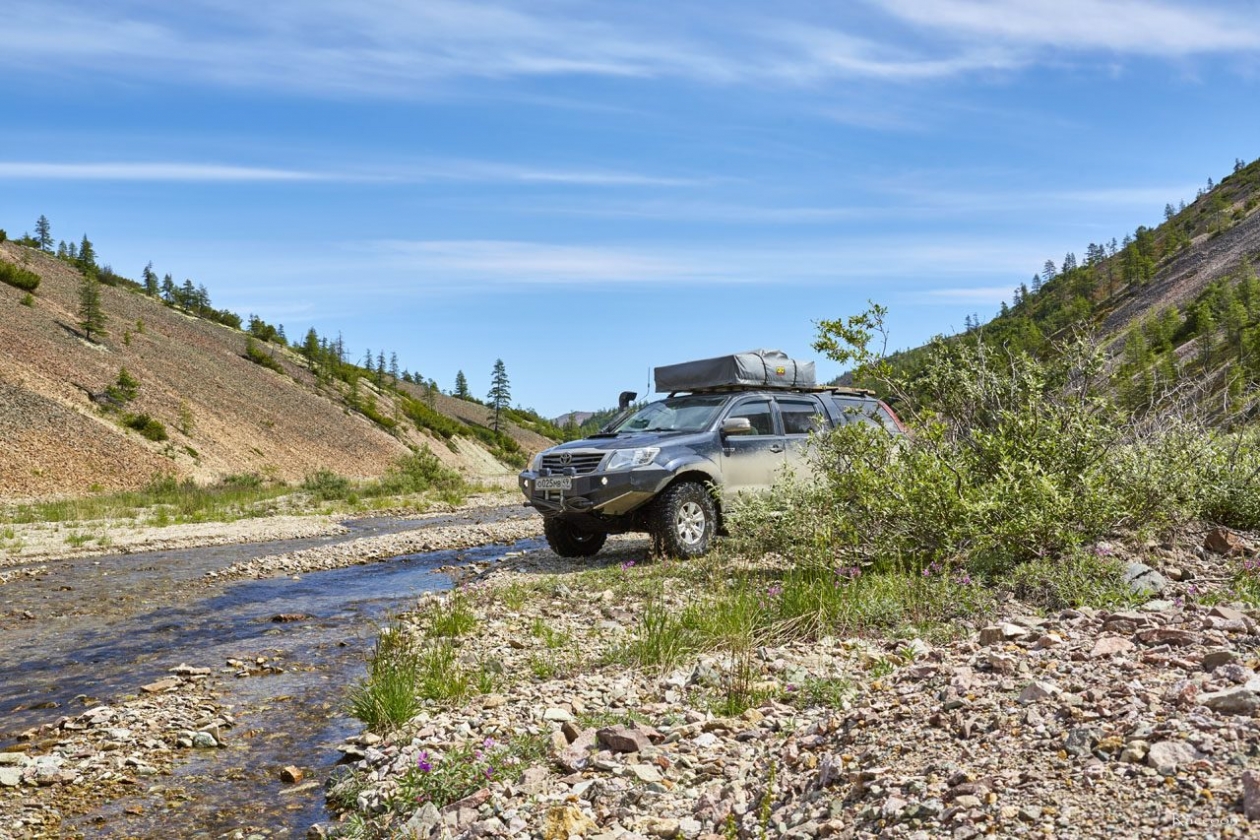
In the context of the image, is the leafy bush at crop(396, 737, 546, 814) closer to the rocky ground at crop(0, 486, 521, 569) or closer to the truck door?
the truck door

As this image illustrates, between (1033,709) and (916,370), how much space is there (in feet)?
20.7

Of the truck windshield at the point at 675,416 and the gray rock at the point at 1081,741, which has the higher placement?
the truck windshield at the point at 675,416

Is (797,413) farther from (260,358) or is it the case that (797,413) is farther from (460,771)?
(260,358)

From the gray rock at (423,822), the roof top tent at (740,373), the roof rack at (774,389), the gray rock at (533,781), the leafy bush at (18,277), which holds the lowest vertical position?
the gray rock at (423,822)

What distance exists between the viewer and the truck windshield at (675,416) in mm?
12133

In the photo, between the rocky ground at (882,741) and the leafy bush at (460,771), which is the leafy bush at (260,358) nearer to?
the rocky ground at (882,741)

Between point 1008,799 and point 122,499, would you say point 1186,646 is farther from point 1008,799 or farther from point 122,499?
point 122,499

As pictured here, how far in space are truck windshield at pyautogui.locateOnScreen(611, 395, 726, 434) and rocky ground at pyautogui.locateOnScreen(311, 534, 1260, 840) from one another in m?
5.33

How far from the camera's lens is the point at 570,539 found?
42.7ft

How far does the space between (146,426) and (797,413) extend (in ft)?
124

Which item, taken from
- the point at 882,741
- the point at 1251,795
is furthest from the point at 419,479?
the point at 1251,795

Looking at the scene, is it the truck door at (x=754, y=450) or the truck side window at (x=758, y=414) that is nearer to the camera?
the truck door at (x=754, y=450)

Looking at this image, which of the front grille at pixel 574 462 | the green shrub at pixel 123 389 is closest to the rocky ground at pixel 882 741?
the front grille at pixel 574 462

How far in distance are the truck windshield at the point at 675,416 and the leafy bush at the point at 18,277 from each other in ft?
160
